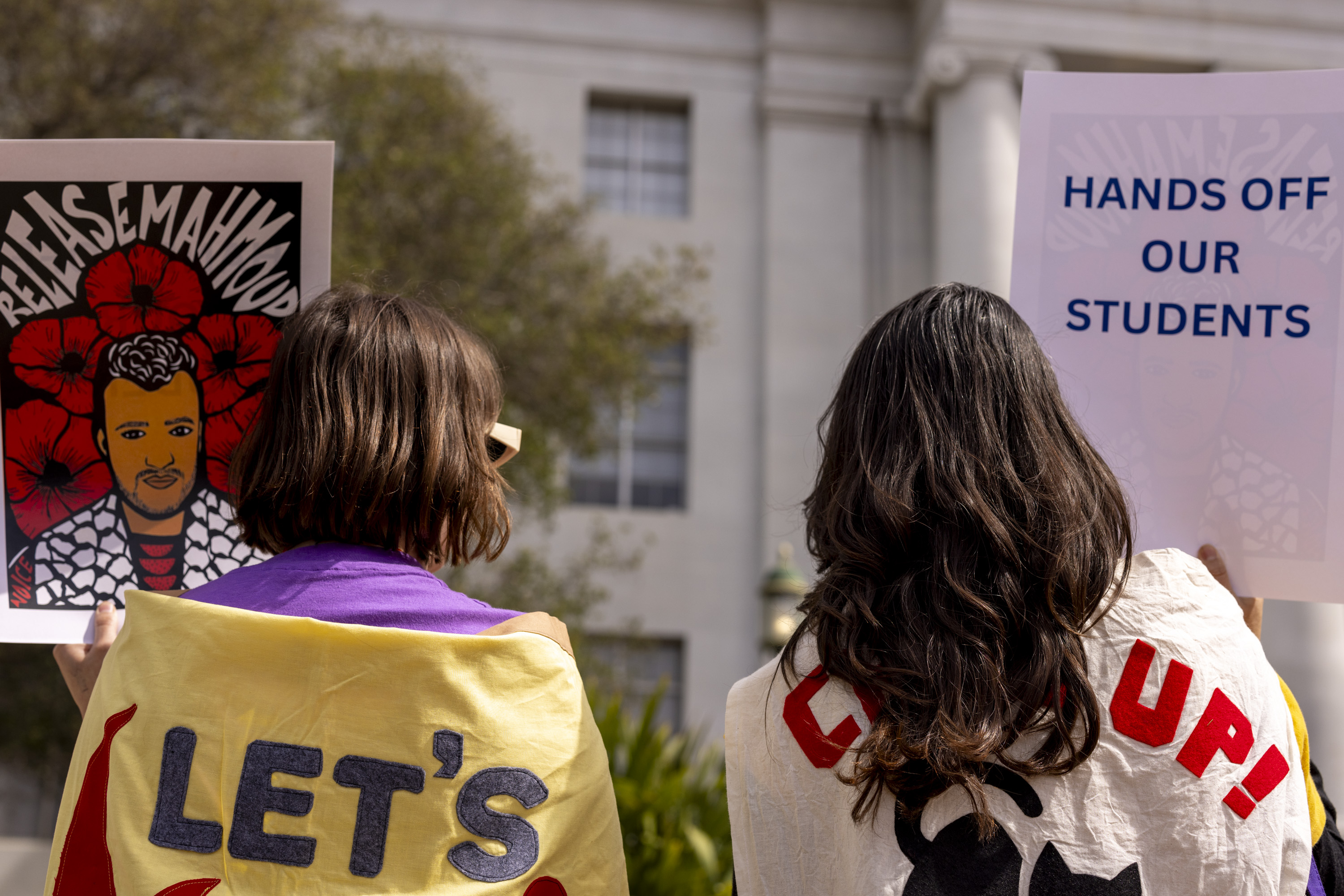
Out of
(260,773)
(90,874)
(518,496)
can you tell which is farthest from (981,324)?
(518,496)

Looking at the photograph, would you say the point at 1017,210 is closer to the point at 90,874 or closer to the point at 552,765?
the point at 552,765

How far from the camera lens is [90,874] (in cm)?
163

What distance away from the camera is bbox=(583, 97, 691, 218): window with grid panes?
1543 centimetres

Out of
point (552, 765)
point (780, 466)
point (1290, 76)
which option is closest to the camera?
point (552, 765)

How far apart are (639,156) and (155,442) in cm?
1381

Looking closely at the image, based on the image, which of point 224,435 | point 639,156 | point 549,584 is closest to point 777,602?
point 549,584

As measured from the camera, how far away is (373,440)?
5.77 feet

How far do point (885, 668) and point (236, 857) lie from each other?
876mm

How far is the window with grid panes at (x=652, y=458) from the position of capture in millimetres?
14523

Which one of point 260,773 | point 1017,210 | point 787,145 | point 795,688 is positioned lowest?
point 260,773

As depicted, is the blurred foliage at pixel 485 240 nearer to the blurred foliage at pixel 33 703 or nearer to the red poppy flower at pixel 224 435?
the blurred foliage at pixel 33 703

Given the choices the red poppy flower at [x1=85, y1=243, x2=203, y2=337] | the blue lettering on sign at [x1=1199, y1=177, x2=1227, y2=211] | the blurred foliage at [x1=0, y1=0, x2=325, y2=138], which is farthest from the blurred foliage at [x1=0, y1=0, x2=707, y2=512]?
the blue lettering on sign at [x1=1199, y1=177, x2=1227, y2=211]

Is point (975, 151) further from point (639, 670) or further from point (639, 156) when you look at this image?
point (639, 670)

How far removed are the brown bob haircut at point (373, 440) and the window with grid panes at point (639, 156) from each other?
1358cm
